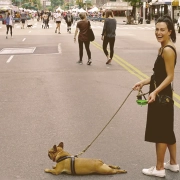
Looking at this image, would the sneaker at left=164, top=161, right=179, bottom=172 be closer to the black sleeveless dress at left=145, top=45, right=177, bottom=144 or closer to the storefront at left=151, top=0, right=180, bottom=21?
the black sleeveless dress at left=145, top=45, right=177, bottom=144

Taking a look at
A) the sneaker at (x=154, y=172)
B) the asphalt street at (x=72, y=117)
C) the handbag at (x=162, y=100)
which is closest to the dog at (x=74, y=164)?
the asphalt street at (x=72, y=117)

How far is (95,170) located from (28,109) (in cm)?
429

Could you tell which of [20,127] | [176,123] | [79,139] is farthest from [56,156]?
[176,123]

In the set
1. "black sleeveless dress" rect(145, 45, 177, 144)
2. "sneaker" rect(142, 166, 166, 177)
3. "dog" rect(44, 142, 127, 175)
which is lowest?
"sneaker" rect(142, 166, 166, 177)

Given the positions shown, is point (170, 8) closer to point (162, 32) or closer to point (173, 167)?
point (173, 167)

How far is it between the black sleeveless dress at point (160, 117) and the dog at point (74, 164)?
621mm

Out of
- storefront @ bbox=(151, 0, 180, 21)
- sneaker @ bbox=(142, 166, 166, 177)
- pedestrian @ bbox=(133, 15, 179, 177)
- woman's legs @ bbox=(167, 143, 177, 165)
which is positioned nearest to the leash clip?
pedestrian @ bbox=(133, 15, 179, 177)

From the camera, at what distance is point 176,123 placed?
26.9ft

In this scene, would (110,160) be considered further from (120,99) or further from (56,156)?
(120,99)

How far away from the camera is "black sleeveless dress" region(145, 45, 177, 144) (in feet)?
17.2

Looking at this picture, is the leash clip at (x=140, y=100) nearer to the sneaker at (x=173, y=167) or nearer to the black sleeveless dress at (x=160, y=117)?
the black sleeveless dress at (x=160, y=117)

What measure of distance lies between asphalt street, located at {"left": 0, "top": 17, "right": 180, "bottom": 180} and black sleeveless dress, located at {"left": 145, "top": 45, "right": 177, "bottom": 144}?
496 millimetres

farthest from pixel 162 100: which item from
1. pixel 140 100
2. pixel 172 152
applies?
pixel 172 152

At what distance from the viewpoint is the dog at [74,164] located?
216 inches
